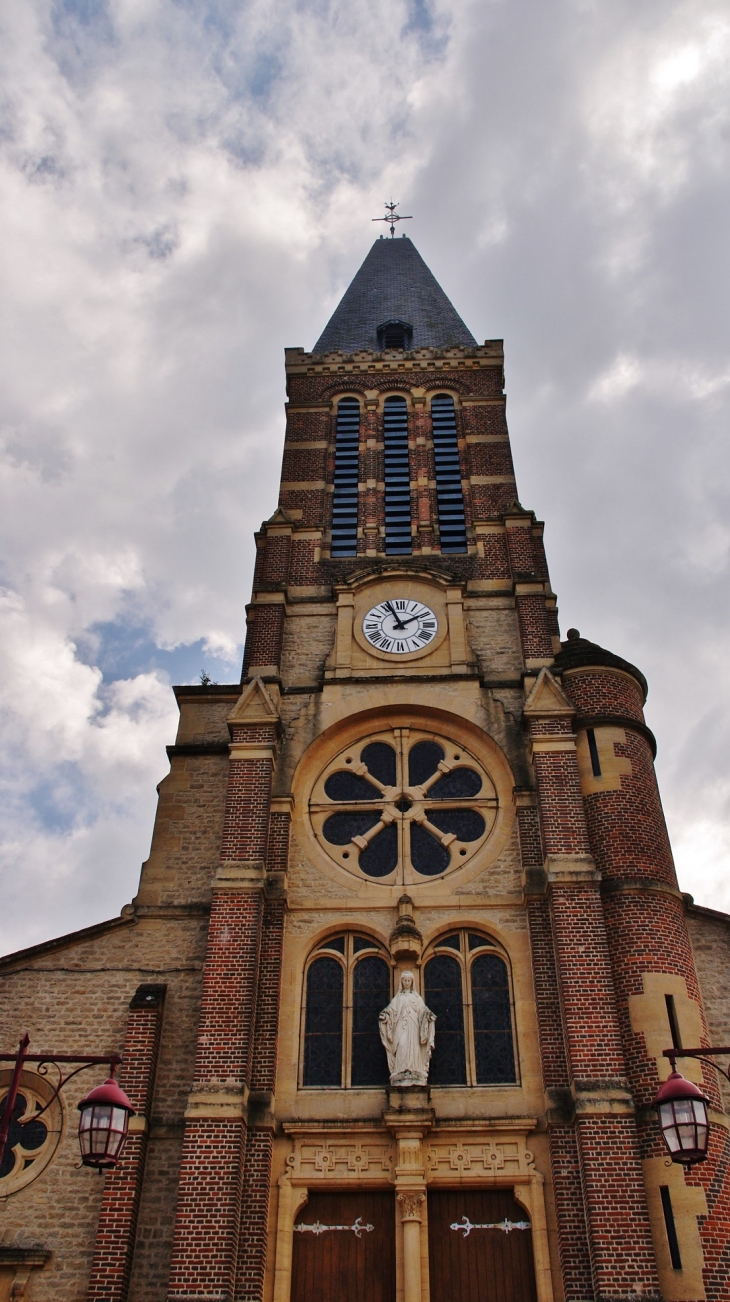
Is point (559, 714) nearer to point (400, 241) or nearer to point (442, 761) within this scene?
point (442, 761)

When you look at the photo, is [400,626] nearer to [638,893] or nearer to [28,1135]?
[638,893]

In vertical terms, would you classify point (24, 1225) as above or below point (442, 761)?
below

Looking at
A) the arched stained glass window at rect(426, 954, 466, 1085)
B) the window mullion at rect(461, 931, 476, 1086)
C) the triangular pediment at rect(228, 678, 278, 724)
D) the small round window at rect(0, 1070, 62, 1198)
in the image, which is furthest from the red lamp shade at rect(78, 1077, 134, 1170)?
the triangular pediment at rect(228, 678, 278, 724)

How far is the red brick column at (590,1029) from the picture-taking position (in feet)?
37.0

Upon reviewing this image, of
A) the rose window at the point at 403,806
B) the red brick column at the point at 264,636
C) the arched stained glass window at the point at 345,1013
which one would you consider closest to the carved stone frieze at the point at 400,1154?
the arched stained glass window at the point at 345,1013

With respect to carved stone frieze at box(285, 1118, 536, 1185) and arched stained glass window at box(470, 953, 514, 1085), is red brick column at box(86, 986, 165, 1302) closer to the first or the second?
carved stone frieze at box(285, 1118, 536, 1185)

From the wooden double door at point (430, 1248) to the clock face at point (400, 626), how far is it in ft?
27.7

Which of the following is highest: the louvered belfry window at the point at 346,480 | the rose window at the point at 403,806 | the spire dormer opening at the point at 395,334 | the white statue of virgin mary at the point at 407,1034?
the spire dormer opening at the point at 395,334

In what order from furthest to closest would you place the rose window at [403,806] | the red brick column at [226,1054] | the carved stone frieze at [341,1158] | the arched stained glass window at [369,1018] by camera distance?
the rose window at [403,806] < the arched stained glass window at [369,1018] < the carved stone frieze at [341,1158] < the red brick column at [226,1054]

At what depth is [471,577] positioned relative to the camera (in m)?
19.3

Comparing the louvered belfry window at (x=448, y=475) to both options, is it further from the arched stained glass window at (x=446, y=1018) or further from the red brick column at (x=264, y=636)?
the arched stained glass window at (x=446, y=1018)

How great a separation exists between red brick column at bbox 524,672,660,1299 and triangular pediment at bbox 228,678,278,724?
3.96 metres

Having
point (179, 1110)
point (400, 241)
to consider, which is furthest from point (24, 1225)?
point (400, 241)

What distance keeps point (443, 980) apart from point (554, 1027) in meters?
1.62
